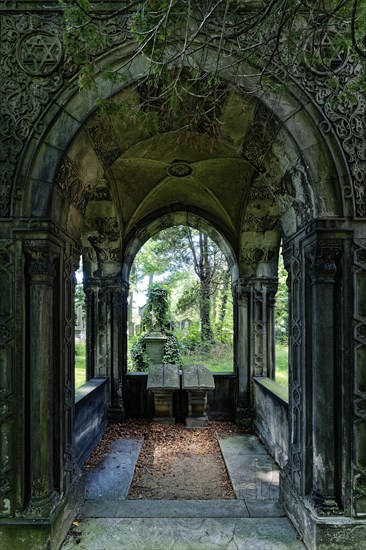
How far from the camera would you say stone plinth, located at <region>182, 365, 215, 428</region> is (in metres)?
6.94

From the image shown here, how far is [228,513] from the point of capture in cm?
368

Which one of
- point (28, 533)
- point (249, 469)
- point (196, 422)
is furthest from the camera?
point (196, 422)

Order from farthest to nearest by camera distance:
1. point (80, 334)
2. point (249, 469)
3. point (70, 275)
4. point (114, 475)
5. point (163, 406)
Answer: point (80, 334)
point (163, 406)
point (249, 469)
point (114, 475)
point (70, 275)

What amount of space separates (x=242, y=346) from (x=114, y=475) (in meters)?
3.49

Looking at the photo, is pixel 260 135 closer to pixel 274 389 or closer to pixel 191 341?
pixel 274 389

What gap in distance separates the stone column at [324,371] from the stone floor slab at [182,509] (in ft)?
3.34

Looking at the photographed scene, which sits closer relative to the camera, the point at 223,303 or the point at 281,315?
the point at 223,303

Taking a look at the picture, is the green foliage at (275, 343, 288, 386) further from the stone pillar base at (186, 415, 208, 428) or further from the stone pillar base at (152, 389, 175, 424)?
the stone pillar base at (152, 389, 175, 424)

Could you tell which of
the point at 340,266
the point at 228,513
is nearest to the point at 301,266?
the point at 340,266

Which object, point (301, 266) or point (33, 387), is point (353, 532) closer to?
point (301, 266)

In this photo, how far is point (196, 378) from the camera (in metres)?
7.15

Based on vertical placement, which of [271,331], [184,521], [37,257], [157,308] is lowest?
[184,521]

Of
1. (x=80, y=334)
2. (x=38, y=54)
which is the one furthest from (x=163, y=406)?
(x=80, y=334)

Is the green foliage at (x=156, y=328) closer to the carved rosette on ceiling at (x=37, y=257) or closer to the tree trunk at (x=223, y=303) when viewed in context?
the tree trunk at (x=223, y=303)
